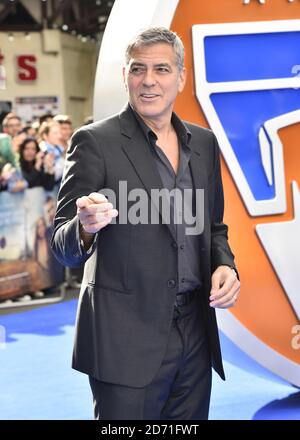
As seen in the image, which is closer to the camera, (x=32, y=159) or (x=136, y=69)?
(x=136, y=69)

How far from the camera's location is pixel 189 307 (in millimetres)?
2334

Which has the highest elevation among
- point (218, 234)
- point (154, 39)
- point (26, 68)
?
point (26, 68)

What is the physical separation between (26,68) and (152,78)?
16.5m

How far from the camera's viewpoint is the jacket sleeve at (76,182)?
218cm

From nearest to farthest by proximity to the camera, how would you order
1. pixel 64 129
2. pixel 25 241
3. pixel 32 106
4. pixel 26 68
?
pixel 25 241
pixel 64 129
pixel 26 68
pixel 32 106

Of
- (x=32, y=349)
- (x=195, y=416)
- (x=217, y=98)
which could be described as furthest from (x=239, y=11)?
(x=32, y=349)

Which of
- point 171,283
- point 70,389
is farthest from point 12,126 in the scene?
point 171,283

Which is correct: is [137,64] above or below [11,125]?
below

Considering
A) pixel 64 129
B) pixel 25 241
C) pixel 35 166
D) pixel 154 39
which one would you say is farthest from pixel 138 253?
pixel 64 129

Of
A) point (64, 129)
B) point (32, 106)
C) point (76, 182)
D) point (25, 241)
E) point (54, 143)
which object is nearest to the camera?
point (76, 182)

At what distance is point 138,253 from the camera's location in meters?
2.24

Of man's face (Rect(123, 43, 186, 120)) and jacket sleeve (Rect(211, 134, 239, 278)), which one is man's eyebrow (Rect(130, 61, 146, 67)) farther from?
jacket sleeve (Rect(211, 134, 239, 278))

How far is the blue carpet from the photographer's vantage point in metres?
4.00

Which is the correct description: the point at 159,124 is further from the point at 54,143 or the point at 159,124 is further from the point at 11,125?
the point at 11,125
